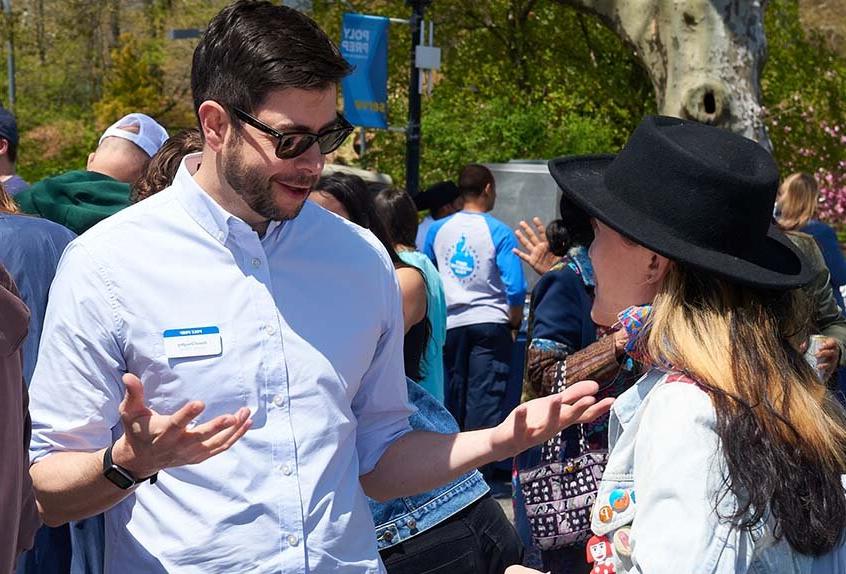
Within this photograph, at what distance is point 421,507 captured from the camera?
2.93 metres

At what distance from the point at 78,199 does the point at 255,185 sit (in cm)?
202

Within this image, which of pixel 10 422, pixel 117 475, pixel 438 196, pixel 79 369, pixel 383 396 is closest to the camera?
pixel 10 422

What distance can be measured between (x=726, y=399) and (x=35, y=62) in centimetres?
3157

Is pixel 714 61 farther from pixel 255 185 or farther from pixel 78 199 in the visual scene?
pixel 255 185

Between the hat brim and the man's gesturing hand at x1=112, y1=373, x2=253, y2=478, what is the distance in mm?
835

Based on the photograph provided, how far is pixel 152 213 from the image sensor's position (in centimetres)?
226

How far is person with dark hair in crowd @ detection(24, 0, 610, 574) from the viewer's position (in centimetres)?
213

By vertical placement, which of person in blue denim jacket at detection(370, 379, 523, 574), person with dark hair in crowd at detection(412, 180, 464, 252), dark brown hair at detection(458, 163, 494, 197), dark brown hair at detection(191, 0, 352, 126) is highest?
dark brown hair at detection(191, 0, 352, 126)

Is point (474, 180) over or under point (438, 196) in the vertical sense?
over

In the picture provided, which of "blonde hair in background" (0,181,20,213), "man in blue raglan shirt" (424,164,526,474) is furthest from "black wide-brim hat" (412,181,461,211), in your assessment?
"blonde hair in background" (0,181,20,213)

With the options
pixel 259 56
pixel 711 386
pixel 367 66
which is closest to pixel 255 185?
pixel 259 56

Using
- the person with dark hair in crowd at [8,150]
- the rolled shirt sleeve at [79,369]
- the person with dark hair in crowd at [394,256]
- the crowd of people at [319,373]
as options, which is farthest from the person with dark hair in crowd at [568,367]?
the person with dark hair in crowd at [8,150]

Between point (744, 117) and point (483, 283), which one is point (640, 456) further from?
point (744, 117)

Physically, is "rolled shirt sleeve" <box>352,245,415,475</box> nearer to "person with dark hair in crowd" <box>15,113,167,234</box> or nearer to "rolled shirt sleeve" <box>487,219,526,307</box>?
"person with dark hair in crowd" <box>15,113,167,234</box>
